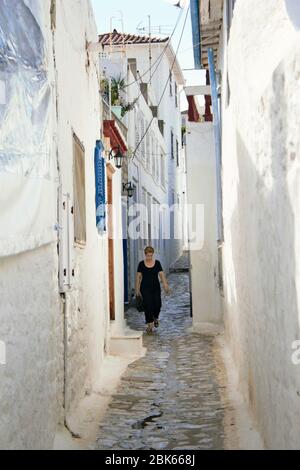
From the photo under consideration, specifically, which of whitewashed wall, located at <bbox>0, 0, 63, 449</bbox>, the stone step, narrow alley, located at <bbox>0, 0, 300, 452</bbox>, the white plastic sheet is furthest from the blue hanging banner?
the white plastic sheet

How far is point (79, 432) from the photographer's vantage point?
209 inches

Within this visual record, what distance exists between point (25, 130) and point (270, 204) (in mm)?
1541

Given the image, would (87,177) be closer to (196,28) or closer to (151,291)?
(196,28)

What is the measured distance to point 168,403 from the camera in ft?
21.5

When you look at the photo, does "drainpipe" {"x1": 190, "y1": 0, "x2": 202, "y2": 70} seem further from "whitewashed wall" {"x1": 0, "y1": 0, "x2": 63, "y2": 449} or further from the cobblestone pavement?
the cobblestone pavement

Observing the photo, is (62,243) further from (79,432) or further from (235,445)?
(235,445)

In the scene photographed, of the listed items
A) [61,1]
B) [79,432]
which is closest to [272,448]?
[79,432]

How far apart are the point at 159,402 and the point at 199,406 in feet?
1.52

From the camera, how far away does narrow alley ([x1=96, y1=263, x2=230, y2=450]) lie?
5.29m

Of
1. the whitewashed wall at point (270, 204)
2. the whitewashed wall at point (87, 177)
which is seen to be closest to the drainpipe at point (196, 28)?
the whitewashed wall at point (87, 177)

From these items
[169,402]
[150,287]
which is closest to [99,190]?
[169,402]

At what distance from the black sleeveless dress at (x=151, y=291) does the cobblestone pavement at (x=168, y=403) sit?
1.06 meters

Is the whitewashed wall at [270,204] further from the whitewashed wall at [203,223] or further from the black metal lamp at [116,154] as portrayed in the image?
the whitewashed wall at [203,223]

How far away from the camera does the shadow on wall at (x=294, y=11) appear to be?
3676 mm
